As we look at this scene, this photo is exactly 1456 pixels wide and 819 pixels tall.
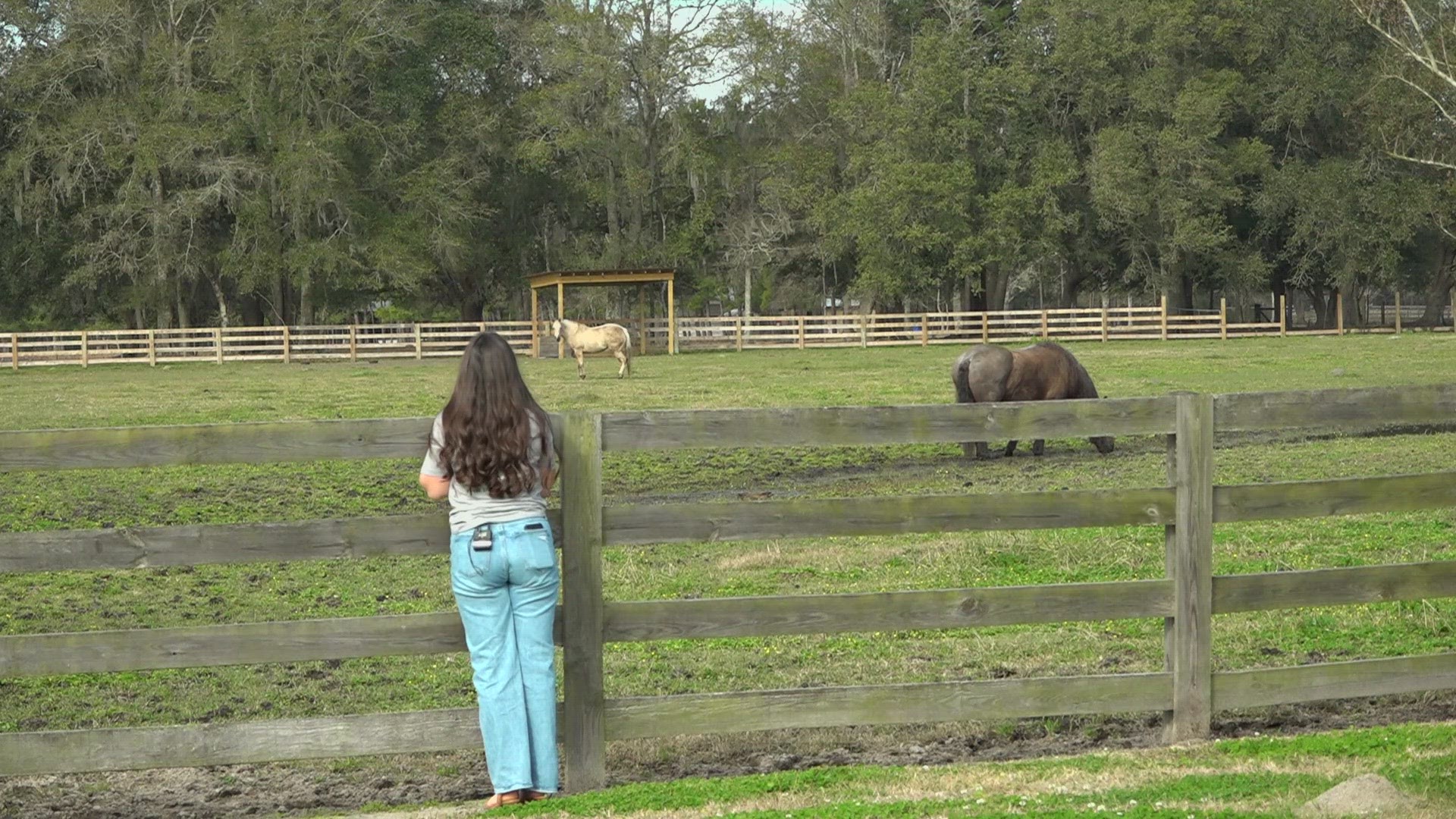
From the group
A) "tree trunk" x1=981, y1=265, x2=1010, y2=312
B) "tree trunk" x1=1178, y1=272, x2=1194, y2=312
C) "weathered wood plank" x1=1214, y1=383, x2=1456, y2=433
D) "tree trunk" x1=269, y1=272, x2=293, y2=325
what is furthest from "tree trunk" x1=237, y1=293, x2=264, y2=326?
"weathered wood plank" x1=1214, y1=383, x2=1456, y2=433

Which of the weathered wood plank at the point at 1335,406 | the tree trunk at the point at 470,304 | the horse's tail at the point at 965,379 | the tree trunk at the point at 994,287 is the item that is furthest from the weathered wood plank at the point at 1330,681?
the tree trunk at the point at 470,304

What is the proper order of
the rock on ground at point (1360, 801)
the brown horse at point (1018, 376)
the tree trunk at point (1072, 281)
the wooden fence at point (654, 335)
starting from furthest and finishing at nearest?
the tree trunk at point (1072, 281) < the wooden fence at point (654, 335) < the brown horse at point (1018, 376) < the rock on ground at point (1360, 801)

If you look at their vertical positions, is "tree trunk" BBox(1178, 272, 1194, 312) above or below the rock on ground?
above

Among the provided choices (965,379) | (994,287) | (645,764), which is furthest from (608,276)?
(645,764)

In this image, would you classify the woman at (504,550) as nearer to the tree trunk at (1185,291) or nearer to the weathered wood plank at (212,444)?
the weathered wood plank at (212,444)

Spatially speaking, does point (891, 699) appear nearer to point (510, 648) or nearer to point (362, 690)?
point (510, 648)

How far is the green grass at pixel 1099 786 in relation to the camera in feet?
15.5

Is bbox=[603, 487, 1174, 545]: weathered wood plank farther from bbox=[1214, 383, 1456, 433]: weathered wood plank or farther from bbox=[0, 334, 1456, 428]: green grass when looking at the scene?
bbox=[0, 334, 1456, 428]: green grass

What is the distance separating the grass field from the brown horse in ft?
2.32

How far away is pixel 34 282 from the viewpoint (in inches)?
1981

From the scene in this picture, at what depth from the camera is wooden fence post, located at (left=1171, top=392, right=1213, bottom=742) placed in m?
5.69

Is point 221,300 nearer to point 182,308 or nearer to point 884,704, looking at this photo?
point 182,308

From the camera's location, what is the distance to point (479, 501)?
504 centimetres

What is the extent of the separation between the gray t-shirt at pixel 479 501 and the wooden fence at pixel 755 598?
0.17m
